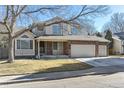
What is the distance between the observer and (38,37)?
121 feet

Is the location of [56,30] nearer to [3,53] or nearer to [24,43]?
[24,43]

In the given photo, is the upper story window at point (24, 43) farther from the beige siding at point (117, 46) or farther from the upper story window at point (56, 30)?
the beige siding at point (117, 46)

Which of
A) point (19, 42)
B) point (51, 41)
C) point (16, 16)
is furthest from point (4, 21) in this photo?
point (51, 41)

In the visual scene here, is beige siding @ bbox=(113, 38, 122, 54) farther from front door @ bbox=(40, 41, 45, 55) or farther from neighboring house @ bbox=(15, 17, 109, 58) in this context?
front door @ bbox=(40, 41, 45, 55)

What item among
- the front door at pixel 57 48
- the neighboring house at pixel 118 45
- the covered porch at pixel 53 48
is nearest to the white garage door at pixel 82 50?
the covered porch at pixel 53 48

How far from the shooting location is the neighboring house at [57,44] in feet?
120

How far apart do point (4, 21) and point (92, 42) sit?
18634 millimetres

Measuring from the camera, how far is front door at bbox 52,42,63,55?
3956cm

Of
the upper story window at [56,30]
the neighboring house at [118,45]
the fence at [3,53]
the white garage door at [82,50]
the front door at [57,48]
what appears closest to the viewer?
the fence at [3,53]

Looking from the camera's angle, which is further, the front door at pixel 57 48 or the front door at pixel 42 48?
the front door at pixel 57 48

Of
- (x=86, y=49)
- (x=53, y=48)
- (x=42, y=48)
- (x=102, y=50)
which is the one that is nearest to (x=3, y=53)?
(x=42, y=48)

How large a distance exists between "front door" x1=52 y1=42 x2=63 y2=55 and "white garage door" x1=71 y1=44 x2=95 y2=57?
205 centimetres
